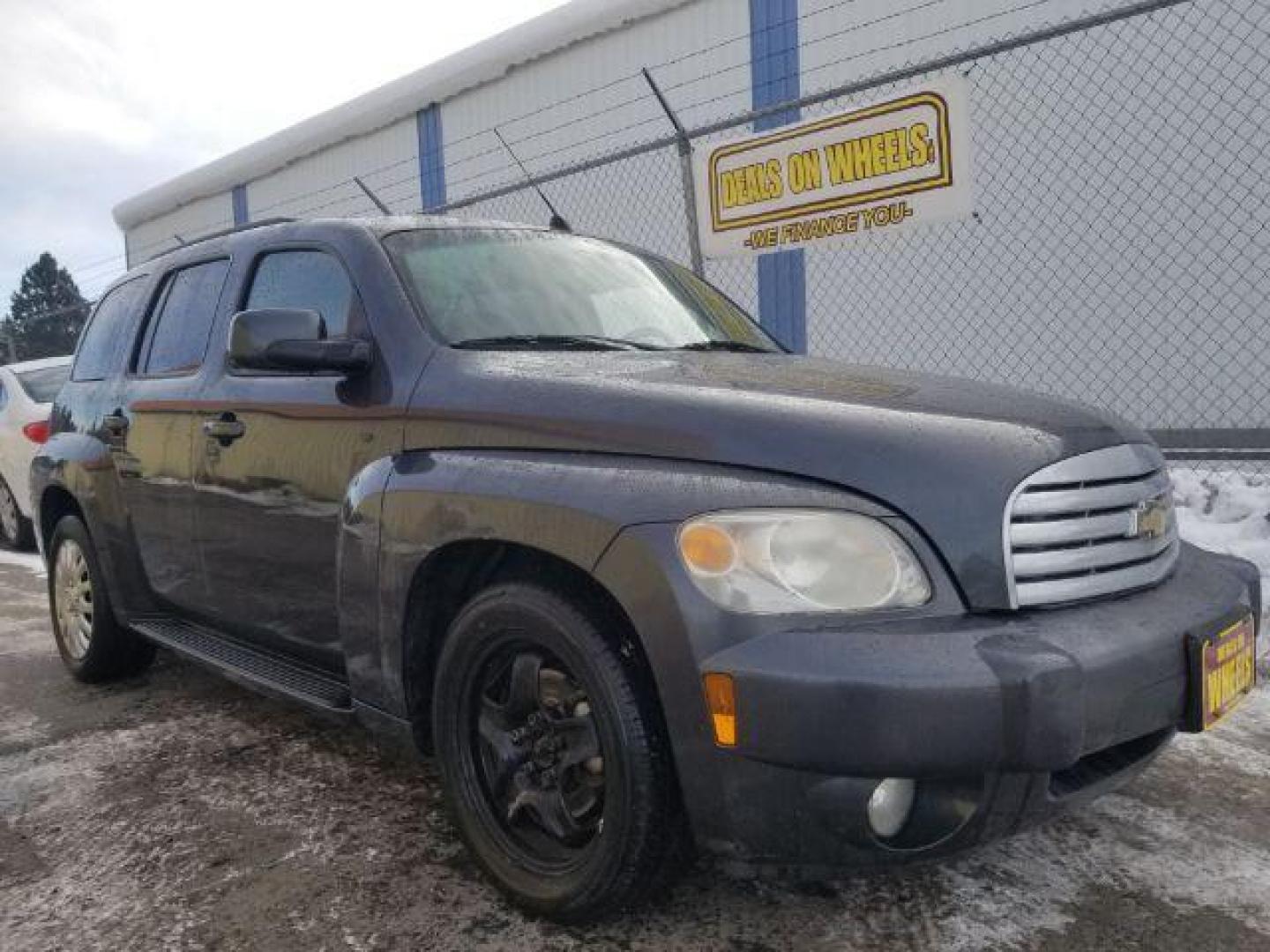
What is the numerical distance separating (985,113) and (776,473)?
729 centimetres

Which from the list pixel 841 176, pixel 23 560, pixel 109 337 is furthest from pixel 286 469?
pixel 23 560

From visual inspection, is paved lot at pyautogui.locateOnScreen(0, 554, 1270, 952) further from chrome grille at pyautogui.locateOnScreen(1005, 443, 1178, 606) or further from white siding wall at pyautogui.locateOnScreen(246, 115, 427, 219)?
white siding wall at pyautogui.locateOnScreen(246, 115, 427, 219)

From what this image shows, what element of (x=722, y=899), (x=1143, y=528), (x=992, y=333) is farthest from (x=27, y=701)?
(x=992, y=333)

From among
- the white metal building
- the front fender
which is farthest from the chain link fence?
the front fender

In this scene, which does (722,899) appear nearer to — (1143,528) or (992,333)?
(1143,528)

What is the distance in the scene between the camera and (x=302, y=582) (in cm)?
281

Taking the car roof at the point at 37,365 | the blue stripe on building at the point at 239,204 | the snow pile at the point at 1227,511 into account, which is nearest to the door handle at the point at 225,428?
the snow pile at the point at 1227,511

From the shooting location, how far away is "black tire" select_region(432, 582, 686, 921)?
75.5 inches

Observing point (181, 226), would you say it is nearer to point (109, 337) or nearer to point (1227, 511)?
point (109, 337)

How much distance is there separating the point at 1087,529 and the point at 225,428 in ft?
8.05

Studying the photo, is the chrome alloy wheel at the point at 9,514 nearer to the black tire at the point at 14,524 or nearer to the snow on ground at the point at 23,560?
the black tire at the point at 14,524

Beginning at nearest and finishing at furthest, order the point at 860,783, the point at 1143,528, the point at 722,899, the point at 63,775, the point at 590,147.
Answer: the point at 860,783 < the point at 1143,528 < the point at 722,899 < the point at 63,775 < the point at 590,147

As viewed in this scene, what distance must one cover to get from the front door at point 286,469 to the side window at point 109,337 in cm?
100

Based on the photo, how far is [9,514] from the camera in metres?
8.05
